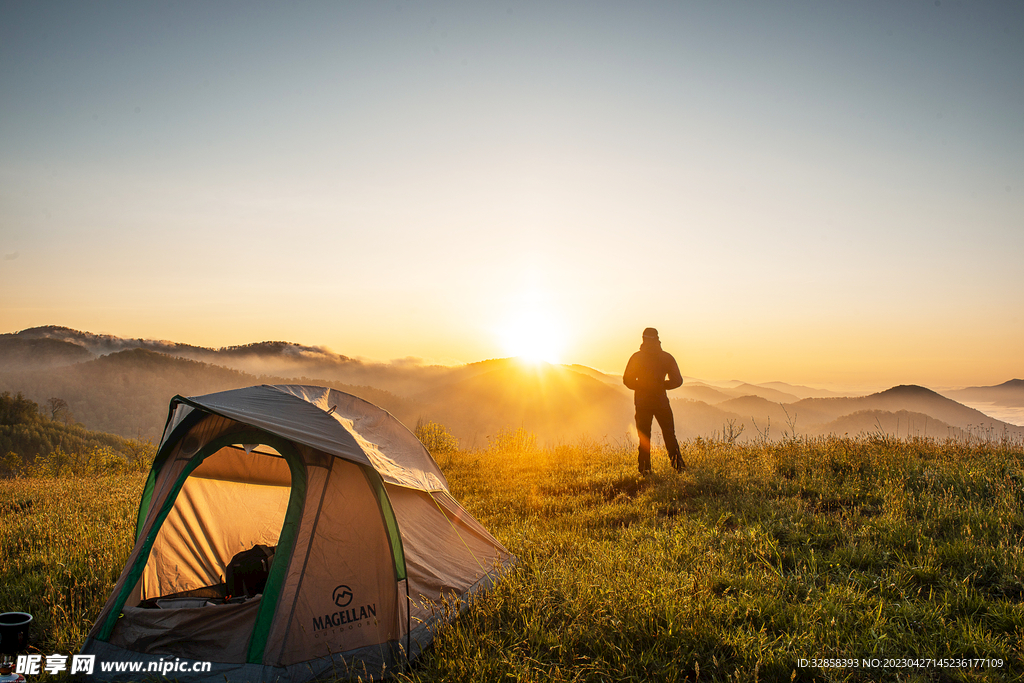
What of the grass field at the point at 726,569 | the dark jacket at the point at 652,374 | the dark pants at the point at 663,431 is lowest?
the grass field at the point at 726,569

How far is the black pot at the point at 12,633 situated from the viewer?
3760mm

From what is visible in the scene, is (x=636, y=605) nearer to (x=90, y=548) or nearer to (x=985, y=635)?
(x=985, y=635)

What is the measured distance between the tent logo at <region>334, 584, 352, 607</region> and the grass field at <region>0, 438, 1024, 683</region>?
768 mm

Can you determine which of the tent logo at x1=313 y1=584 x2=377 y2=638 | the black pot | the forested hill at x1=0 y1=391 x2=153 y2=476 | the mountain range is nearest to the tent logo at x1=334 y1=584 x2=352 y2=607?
the tent logo at x1=313 y1=584 x2=377 y2=638

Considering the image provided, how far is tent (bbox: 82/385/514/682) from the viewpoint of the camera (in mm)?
3939

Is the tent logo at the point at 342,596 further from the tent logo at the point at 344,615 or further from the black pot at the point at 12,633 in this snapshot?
the black pot at the point at 12,633

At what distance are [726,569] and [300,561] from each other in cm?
398

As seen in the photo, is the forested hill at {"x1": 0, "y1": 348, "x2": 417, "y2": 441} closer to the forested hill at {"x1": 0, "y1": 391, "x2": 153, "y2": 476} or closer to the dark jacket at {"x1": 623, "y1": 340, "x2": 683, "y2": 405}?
the forested hill at {"x1": 0, "y1": 391, "x2": 153, "y2": 476}

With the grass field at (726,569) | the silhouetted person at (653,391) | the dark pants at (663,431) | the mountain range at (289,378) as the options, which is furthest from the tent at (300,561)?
the mountain range at (289,378)

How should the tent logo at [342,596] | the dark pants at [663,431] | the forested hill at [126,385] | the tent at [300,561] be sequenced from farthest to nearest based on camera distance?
1. the forested hill at [126,385]
2. the dark pants at [663,431]
3. the tent logo at [342,596]
4. the tent at [300,561]

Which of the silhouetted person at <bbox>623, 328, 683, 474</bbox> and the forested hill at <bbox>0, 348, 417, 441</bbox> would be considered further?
the forested hill at <bbox>0, 348, 417, 441</bbox>

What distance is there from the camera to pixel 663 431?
30.7 ft

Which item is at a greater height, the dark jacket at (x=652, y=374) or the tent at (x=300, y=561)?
the dark jacket at (x=652, y=374)

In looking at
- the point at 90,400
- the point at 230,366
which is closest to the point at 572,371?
the point at 230,366
